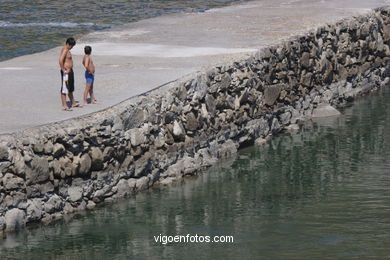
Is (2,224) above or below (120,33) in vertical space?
below

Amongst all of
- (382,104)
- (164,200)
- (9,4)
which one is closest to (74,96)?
(164,200)

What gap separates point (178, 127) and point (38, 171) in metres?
4.77

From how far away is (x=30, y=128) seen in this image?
18.5m

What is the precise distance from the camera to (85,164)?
63.6 feet

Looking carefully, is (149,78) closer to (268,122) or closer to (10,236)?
(268,122)

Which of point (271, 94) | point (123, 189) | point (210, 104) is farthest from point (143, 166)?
point (271, 94)

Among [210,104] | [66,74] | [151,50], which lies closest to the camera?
[66,74]

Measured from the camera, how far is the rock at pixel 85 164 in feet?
63.3

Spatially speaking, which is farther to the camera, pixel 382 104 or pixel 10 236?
pixel 382 104

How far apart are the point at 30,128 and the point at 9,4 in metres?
28.7

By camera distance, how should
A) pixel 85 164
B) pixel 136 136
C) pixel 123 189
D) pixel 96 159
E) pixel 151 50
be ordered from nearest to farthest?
pixel 85 164, pixel 96 159, pixel 123 189, pixel 136 136, pixel 151 50

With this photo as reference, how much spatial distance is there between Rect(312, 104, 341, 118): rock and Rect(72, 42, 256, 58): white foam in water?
323 cm

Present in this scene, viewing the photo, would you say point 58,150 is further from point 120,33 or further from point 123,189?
point 120,33

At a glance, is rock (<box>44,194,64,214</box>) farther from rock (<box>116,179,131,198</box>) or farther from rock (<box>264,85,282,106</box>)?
rock (<box>264,85,282,106</box>)
